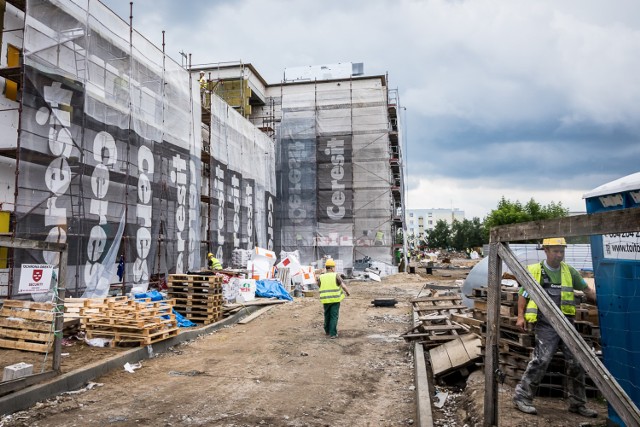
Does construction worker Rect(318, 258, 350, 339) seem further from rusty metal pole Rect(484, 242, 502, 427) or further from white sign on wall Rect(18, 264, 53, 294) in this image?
rusty metal pole Rect(484, 242, 502, 427)

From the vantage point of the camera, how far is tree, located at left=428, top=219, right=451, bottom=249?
82.9 meters

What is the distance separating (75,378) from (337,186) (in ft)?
78.2

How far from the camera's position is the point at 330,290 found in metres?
9.51

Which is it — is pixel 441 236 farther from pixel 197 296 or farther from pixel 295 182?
pixel 197 296

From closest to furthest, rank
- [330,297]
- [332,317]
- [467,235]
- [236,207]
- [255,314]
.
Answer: [330,297] → [332,317] → [255,314] → [236,207] → [467,235]

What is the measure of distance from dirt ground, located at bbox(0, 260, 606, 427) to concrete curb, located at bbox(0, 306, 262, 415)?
13 cm

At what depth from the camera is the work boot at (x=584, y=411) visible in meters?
4.49

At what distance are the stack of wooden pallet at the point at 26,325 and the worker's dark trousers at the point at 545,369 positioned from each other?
668 cm

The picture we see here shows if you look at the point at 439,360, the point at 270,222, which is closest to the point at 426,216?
the point at 270,222

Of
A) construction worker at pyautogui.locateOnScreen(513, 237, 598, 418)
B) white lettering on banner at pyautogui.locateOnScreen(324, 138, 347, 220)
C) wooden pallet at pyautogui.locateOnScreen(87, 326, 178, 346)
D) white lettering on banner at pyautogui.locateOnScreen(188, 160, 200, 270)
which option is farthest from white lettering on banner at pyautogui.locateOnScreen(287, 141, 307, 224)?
construction worker at pyautogui.locateOnScreen(513, 237, 598, 418)

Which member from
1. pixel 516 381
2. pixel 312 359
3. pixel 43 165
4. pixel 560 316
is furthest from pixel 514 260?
pixel 43 165

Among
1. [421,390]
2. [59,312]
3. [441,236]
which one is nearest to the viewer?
[421,390]

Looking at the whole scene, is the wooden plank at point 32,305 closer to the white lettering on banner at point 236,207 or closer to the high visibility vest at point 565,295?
the high visibility vest at point 565,295

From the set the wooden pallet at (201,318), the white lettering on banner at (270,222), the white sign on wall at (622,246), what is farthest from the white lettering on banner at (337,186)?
the white sign on wall at (622,246)
